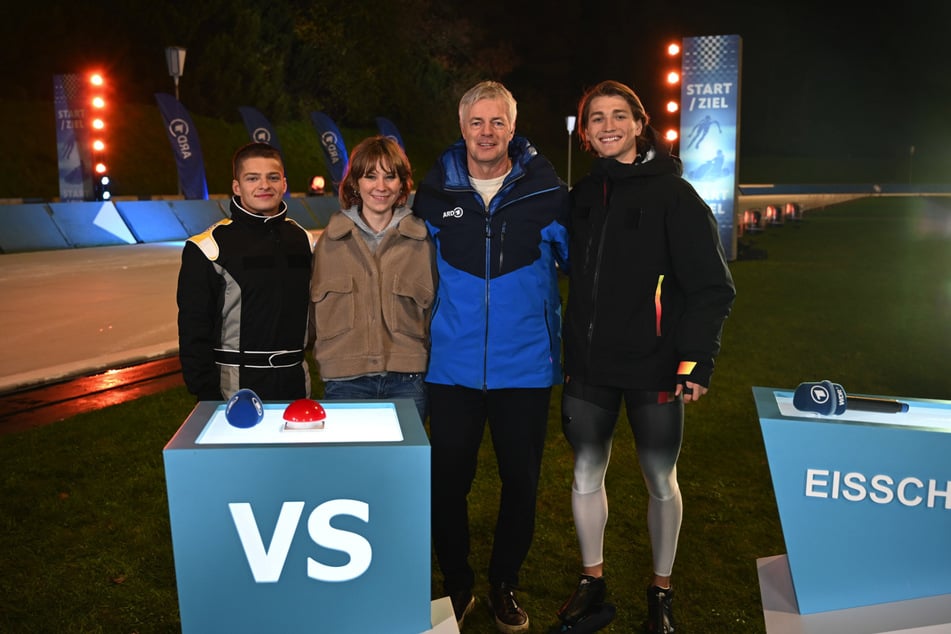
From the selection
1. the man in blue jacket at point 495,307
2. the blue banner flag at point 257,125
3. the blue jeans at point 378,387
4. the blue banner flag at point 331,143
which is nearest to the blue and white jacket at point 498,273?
the man in blue jacket at point 495,307

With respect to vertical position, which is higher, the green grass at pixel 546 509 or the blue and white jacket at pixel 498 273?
the blue and white jacket at pixel 498 273

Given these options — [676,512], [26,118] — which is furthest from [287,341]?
[26,118]

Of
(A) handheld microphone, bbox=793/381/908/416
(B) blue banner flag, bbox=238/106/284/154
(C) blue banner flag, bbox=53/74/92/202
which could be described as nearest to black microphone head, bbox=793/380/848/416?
(A) handheld microphone, bbox=793/381/908/416

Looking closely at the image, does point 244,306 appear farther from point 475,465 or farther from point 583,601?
point 583,601

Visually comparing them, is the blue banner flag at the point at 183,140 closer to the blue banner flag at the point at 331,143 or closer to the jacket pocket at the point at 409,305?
the blue banner flag at the point at 331,143

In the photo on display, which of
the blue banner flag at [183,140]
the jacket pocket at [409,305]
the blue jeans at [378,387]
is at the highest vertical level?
the blue banner flag at [183,140]

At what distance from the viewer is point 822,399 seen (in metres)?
2.71

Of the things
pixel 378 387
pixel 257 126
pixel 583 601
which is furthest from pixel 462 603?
pixel 257 126

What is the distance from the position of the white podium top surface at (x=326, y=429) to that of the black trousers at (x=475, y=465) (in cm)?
75

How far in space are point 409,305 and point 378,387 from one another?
309 millimetres

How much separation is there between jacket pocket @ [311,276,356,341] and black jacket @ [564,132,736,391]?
2.61 ft

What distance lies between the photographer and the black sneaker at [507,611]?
3303 mm

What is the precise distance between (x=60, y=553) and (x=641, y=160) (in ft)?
9.80

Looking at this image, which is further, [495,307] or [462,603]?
[462,603]
